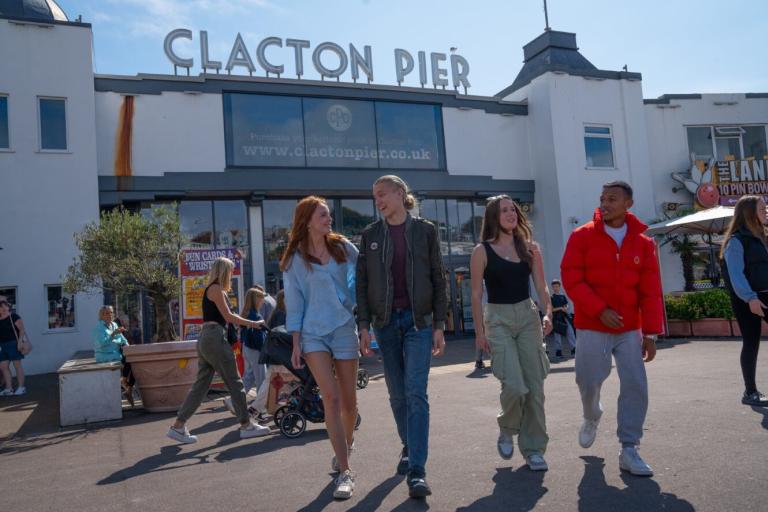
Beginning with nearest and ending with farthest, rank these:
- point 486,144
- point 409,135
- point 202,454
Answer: point 202,454 → point 409,135 → point 486,144

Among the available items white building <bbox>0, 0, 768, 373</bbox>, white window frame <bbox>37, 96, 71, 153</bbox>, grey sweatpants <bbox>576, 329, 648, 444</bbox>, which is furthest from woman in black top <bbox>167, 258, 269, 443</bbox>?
white window frame <bbox>37, 96, 71, 153</bbox>

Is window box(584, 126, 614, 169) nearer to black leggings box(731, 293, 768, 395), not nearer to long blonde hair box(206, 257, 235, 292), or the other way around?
black leggings box(731, 293, 768, 395)

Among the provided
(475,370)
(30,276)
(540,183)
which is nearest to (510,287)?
(475,370)

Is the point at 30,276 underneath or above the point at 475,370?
above

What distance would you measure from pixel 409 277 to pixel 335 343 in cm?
64

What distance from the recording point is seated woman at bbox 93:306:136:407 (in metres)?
9.57

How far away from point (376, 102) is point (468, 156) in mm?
3445

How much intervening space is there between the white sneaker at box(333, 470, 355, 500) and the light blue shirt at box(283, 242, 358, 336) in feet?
2.93

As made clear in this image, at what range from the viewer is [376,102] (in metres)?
19.9

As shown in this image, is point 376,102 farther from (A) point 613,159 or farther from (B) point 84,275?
(B) point 84,275

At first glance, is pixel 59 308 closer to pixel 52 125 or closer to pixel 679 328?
pixel 52 125

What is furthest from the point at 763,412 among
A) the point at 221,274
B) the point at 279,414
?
the point at 221,274

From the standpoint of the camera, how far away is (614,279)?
4.52 meters

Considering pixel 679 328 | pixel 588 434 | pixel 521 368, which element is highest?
pixel 521 368
